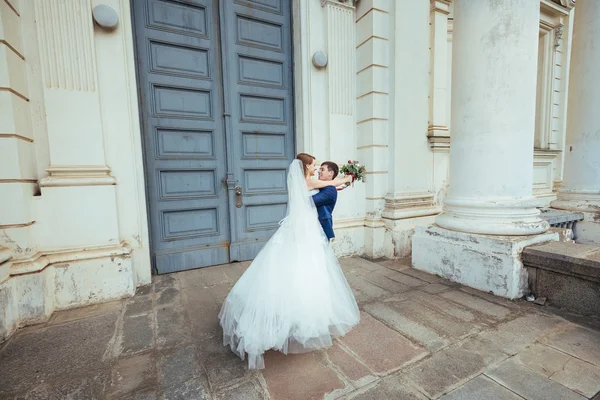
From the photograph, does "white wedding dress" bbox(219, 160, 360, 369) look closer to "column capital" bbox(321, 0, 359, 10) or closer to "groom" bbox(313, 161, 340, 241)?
"groom" bbox(313, 161, 340, 241)

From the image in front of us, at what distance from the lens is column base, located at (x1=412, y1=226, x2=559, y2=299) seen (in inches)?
110

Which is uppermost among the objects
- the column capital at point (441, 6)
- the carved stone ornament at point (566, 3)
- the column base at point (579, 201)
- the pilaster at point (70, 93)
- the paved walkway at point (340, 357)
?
the carved stone ornament at point (566, 3)

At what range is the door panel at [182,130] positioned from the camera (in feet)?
11.4

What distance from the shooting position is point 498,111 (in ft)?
9.87

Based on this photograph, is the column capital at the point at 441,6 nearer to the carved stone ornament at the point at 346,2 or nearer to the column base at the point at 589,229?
the carved stone ornament at the point at 346,2

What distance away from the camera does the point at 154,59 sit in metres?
3.47

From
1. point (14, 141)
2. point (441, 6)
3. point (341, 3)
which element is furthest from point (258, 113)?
point (441, 6)

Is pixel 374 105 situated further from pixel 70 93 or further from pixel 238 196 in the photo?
pixel 70 93

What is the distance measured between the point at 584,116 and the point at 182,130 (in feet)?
21.8

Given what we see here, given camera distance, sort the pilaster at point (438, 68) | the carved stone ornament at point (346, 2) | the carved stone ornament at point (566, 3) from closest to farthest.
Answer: the carved stone ornament at point (346, 2)
the pilaster at point (438, 68)
the carved stone ornament at point (566, 3)

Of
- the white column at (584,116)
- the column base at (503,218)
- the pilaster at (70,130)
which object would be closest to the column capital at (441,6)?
the white column at (584,116)

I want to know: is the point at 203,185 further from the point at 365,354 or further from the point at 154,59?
the point at 365,354

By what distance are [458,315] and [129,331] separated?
2.83 m

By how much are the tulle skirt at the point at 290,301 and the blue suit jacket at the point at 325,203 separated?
20cm
